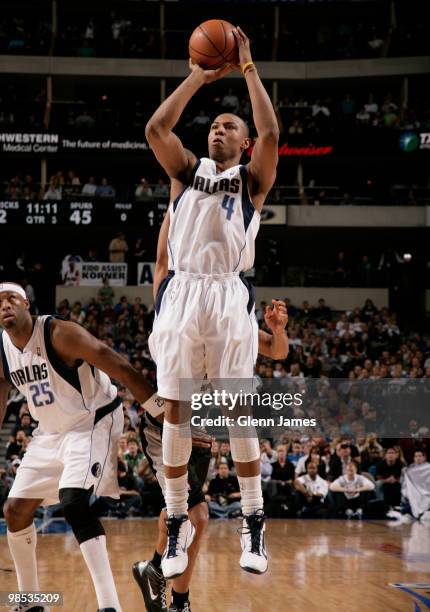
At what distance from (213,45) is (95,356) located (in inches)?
→ 83.7

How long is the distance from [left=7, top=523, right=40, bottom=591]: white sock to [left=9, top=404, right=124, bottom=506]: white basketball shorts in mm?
264

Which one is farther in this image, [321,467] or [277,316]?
[321,467]

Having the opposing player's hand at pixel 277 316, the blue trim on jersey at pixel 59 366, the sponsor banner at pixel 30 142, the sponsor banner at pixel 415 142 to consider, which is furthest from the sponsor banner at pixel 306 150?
the blue trim on jersey at pixel 59 366

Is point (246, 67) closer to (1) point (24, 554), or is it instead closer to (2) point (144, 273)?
(1) point (24, 554)

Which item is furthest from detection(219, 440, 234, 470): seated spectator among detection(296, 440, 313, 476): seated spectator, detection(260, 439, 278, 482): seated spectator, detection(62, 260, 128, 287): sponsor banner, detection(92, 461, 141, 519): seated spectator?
detection(62, 260, 128, 287): sponsor banner

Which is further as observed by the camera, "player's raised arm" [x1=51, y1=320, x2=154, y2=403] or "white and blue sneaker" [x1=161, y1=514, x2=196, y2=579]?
"player's raised arm" [x1=51, y1=320, x2=154, y2=403]

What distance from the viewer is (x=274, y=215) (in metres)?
26.0

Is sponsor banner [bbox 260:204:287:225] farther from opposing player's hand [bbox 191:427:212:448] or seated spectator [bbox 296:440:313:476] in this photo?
opposing player's hand [bbox 191:427:212:448]

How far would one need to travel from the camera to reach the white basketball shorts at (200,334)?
5172mm

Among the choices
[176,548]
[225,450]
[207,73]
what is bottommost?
[225,450]

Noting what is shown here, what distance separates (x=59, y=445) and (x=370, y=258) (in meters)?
24.5

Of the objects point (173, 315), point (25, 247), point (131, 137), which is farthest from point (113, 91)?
point (173, 315)

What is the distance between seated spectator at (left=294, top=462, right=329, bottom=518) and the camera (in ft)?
48.5

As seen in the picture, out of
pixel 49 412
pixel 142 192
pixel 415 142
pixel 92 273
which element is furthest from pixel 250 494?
pixel 415 142
